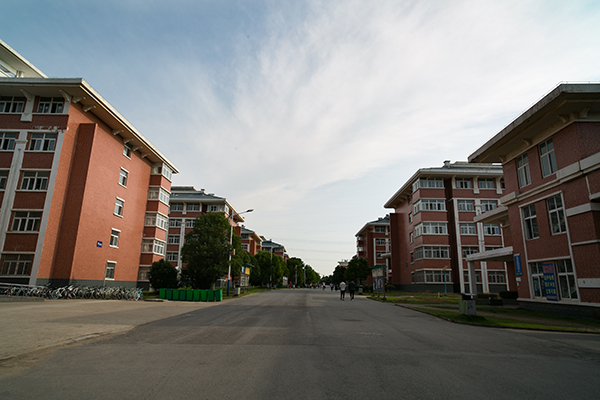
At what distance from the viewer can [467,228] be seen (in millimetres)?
47594

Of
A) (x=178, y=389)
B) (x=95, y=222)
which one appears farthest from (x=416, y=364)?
(x=95, y=222)

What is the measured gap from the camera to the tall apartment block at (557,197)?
1691 centimetres

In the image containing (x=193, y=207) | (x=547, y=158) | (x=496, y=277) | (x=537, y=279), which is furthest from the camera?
(x=193, y=207)

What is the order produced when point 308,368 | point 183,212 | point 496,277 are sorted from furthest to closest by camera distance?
point 183,212 → point 496,277 → point 308,368

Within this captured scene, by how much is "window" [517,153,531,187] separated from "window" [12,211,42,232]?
109 ft

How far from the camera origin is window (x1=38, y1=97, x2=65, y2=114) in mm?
26531

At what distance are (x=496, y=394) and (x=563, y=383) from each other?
5.73ft

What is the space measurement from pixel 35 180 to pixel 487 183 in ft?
171

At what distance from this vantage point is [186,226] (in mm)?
61031

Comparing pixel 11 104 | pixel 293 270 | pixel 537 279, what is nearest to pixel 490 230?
pixel 537 279

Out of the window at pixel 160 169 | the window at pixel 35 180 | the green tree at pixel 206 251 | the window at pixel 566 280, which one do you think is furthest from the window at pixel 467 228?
the window at pixel 35 180

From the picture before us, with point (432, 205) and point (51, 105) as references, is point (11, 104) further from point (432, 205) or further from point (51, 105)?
point (432, 205)

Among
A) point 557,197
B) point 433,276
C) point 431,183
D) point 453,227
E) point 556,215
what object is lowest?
point 433,276

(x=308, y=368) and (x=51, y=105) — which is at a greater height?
(x=51, y=105)
